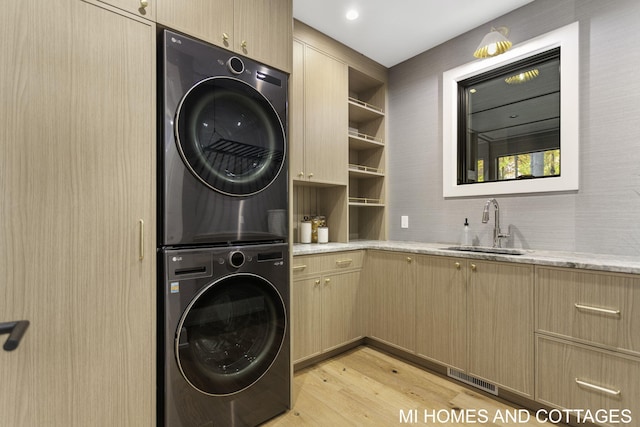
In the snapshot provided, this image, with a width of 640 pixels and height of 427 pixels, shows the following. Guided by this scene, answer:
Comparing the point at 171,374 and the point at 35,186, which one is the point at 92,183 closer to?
the point at 35,186

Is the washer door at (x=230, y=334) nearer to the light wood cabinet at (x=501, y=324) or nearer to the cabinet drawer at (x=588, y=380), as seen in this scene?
the light wood cabinet at (x=501, y=324)

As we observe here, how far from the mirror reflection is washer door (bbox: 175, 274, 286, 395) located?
1.98m

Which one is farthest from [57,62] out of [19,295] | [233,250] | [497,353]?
[497,353]

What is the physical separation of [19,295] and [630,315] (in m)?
2.48

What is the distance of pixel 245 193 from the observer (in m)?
1.49

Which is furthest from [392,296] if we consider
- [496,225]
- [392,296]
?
[496,225]

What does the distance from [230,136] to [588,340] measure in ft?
6.73

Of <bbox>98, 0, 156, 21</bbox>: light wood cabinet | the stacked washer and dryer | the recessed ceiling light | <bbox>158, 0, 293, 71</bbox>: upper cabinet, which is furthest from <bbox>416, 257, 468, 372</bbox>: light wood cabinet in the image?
<bbox>98, 0, 156, 21</bbox>: light wood cabinet

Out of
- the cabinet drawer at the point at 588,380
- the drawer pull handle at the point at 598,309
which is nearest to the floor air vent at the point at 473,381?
the cabinet drawer at the point at 588,380

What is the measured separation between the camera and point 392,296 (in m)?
2.38

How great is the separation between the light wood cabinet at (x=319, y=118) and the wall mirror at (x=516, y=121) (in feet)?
3.03

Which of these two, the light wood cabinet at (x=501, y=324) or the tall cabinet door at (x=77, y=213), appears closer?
the tall cabinet door at (x=77, y=213)

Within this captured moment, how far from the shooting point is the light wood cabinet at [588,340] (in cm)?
139

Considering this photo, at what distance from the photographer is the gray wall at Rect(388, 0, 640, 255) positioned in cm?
177
